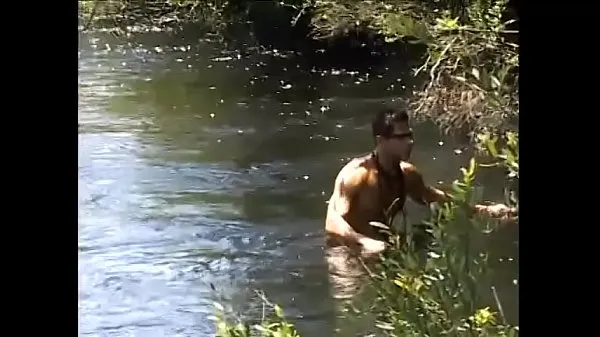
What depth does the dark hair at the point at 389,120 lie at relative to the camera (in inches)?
47.6

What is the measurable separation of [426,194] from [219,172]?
1442 millimetres

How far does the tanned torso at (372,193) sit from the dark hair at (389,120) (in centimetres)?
7

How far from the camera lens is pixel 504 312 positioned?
70cm

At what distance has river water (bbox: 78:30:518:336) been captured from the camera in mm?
1384

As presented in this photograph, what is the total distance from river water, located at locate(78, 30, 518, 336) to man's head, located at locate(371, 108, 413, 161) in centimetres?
3

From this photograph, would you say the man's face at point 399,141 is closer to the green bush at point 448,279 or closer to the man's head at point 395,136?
the man's head at point 395,136

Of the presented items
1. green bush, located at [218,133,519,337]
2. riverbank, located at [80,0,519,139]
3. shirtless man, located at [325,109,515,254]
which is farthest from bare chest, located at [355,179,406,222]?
green bush, located at [218,133,519,337]

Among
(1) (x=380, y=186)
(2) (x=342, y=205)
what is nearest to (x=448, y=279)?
(1) (x=380, y=186)

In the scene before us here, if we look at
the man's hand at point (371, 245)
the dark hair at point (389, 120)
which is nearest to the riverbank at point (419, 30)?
the dark hair at point (389, 120)

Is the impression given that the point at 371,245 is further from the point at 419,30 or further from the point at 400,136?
the point at 419,30
